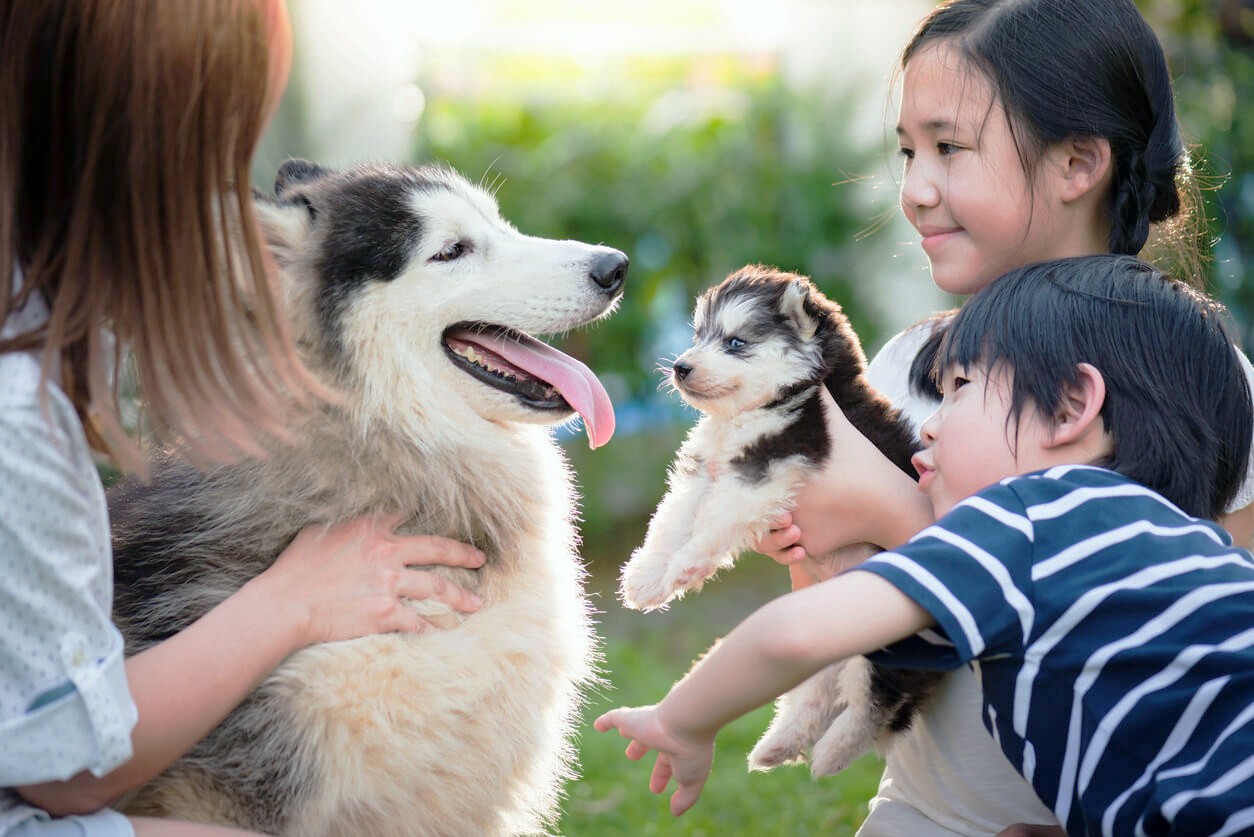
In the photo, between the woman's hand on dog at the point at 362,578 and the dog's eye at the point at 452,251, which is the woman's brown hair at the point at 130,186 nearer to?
the woman's hand on dog at the point at 362,578

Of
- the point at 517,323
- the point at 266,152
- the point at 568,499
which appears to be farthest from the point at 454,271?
the point at 266,152

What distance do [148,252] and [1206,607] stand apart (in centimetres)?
163

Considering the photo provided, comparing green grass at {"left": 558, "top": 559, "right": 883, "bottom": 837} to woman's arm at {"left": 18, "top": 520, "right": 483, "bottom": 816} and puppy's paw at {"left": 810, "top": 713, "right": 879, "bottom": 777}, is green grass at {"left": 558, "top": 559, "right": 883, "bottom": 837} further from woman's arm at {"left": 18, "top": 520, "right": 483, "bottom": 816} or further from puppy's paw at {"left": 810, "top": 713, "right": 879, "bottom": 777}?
woman's arm at {"left": 18, "top": 520, "right": 483, "bottom": 816}

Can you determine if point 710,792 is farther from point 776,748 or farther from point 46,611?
point 46,611

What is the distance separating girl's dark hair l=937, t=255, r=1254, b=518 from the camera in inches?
74.2

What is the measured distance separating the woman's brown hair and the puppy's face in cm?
128

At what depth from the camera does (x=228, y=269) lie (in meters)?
1.69

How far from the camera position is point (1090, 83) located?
7.80 feet

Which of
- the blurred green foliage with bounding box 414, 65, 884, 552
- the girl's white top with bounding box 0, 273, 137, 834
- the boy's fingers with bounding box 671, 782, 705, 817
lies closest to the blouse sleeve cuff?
the girl's white top with bounding box 0, 273, 137, 834

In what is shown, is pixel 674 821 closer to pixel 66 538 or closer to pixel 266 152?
pixel 66 538

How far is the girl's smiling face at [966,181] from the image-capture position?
2.38 m

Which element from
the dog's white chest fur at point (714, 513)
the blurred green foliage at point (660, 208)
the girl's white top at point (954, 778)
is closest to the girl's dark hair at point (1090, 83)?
the girl's white top at point (954, 778)

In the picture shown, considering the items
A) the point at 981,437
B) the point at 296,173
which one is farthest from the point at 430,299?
the point at 981,437

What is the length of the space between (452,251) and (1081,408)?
137 centimetres
